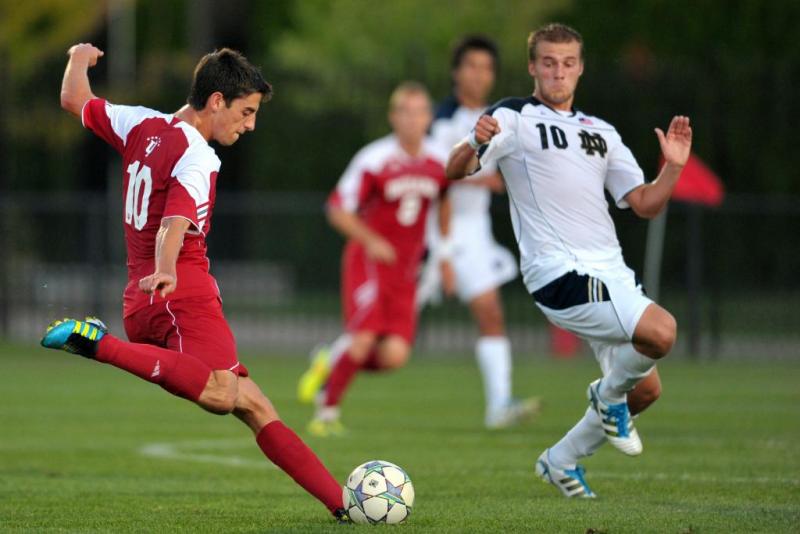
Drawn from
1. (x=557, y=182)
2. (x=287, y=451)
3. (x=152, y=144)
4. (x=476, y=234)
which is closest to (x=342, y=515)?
(x=287, y=451)

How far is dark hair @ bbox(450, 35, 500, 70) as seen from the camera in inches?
489

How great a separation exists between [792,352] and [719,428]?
9429mm

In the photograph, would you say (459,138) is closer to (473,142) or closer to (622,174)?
(622,174)

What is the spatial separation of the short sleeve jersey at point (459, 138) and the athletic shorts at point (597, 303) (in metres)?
4.84

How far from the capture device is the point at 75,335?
6.32 metres

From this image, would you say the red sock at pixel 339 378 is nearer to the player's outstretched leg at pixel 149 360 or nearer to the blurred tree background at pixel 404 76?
the player's outstretched leg at pixel 149 360

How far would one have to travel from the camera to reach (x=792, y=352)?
68.1ft


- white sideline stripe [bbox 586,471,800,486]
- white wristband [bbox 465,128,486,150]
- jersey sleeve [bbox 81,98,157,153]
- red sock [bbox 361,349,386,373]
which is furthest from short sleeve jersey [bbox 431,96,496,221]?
jersey sleeve [bbox 81,98,157,153]

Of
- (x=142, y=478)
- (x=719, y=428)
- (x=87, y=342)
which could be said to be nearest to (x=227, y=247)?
(x=719, y=428)

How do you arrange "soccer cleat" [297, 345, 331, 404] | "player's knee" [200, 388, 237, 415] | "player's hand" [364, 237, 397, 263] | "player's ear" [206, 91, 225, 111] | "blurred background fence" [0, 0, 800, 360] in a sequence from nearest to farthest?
"player's knee" [200, 388, 237, 415] < "player's ear" [206, 91, 225, 111] < "player's hand" [364, 237, 397, 263] < "soccer cleat" [297, 345, 331, 404] < "blurred background fence" [0, 0, 800, 360]

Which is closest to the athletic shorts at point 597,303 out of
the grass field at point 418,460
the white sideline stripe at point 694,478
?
the grass field at point 418,460

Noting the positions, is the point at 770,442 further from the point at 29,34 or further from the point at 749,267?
the point at 29,34

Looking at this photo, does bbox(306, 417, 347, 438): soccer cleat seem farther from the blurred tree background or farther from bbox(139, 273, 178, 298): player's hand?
the blurred tree background

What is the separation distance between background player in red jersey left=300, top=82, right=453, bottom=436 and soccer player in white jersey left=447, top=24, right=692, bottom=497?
406 centimetres
